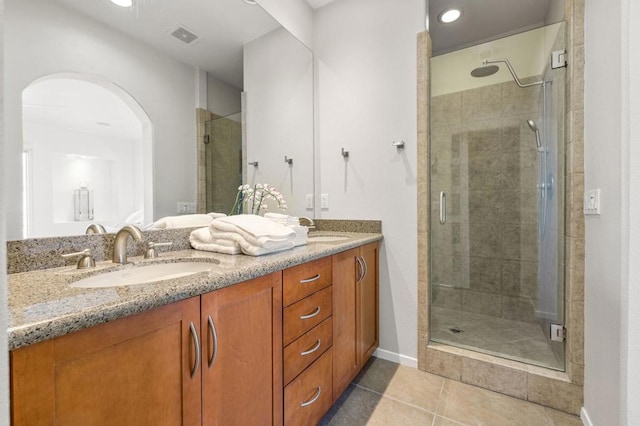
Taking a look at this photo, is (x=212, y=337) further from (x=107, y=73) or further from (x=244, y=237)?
(x=107, y=73)

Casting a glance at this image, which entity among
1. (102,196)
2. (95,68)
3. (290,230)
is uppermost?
(95,68)

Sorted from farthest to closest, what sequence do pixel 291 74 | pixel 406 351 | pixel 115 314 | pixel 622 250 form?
pixel 291 74
pixel 406 351
pixel 622 250
pixel 115 314

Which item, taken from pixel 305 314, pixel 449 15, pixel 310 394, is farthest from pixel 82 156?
pixel 449 15

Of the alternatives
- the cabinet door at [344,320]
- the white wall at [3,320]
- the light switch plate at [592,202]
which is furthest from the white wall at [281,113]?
the light switch plate at [592,202]

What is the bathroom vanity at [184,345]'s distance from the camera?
1.66ft

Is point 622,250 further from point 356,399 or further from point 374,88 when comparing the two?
point 374,88

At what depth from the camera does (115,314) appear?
568mm

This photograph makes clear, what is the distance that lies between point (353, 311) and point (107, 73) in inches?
62.8

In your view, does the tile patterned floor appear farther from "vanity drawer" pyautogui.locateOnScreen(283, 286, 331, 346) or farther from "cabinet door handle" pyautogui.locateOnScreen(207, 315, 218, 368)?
"cabinet door handle" pyautogui.locateOnScreen(207, 315, 218, 368)

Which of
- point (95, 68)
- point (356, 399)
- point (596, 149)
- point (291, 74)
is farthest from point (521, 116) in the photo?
point (95, 68)

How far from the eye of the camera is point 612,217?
1.09 meters

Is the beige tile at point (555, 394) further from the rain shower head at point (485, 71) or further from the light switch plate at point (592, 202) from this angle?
the rain shower head at point (485, 71)

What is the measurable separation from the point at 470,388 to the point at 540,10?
109 inches

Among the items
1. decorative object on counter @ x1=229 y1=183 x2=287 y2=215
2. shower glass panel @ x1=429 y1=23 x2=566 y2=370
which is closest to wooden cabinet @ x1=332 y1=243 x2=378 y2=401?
shower glass panel @ x1=429 y1=23 x2=566 y2=370
